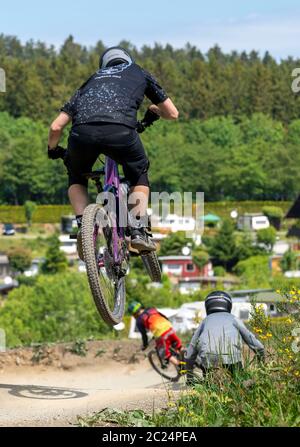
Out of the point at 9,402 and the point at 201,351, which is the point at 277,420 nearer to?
the point at 201,351

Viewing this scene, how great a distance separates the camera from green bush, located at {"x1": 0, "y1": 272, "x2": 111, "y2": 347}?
5000cm

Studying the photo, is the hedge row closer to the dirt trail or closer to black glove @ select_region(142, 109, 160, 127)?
the dirt trail

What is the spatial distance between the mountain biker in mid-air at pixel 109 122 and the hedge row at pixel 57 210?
4631 inches

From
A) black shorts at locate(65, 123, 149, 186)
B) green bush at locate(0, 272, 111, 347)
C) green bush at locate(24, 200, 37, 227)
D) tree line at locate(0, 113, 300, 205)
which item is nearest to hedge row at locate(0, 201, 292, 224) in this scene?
green bush at locate(24, 200, 37, 227)

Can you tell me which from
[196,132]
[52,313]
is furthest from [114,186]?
[196,132]

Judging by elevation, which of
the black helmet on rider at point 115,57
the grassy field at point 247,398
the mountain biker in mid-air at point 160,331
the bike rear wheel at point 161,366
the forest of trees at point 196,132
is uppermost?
the forest of trees at point 196,132

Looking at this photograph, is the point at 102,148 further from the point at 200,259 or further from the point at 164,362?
the point at 200,259

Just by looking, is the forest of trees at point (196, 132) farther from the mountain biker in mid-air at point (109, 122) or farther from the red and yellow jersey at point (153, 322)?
the mountain biker in mid-air at point (109, 122)

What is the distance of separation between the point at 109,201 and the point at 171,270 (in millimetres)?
82942

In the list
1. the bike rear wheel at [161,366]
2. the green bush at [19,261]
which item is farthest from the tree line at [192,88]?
the bike rear wheel at [161,366]

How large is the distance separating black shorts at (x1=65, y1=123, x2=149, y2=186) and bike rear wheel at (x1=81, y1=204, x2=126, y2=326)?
0.34 meters

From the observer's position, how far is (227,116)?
15700cm

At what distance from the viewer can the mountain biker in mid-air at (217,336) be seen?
850 cm
